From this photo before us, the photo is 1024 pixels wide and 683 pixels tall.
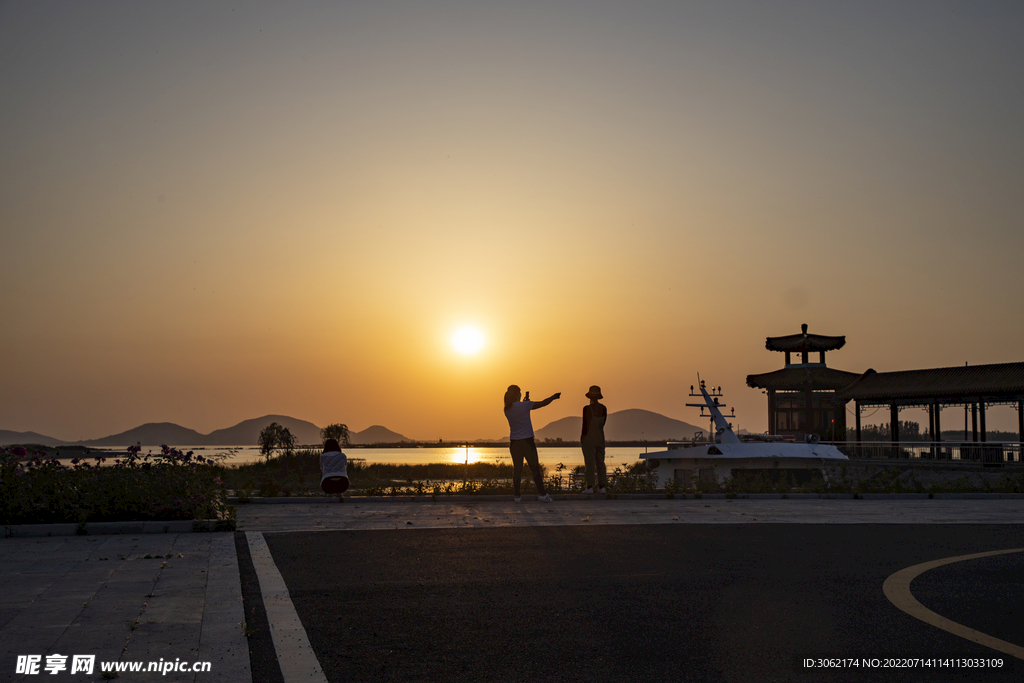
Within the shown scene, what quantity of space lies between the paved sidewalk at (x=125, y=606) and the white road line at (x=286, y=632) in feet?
0.72

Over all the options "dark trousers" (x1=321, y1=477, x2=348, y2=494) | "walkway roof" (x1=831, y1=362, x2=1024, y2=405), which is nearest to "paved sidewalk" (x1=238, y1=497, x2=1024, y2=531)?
"dark trousers" (x1=321, y1=477, x2=348, y2=494)

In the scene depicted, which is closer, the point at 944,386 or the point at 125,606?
the point at 125,606

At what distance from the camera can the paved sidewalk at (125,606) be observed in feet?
15.3

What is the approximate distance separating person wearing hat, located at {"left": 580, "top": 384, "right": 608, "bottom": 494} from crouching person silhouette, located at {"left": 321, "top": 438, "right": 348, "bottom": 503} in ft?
16.0

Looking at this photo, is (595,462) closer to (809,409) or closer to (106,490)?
(106,490)

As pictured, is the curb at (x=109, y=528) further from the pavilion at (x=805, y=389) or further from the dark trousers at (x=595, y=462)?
the pavilion at (x=805, y=389)

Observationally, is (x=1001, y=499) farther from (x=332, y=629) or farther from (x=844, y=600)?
(x=332, y=629)

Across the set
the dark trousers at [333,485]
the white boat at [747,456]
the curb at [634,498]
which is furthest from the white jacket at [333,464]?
the white boat at [747,456]

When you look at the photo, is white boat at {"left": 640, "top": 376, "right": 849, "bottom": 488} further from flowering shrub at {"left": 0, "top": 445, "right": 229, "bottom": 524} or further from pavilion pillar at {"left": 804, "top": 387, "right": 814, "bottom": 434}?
pavilion pillar at {"left": 804, "top": 387, "right": 814, "bottom": 434}

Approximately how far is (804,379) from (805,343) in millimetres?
6453

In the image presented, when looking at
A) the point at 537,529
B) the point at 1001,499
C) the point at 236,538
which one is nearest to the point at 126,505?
the point at 236,538

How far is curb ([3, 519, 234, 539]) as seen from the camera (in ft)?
33.3

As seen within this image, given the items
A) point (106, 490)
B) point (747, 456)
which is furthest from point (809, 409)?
point (106, 490)

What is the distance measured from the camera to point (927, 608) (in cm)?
602
